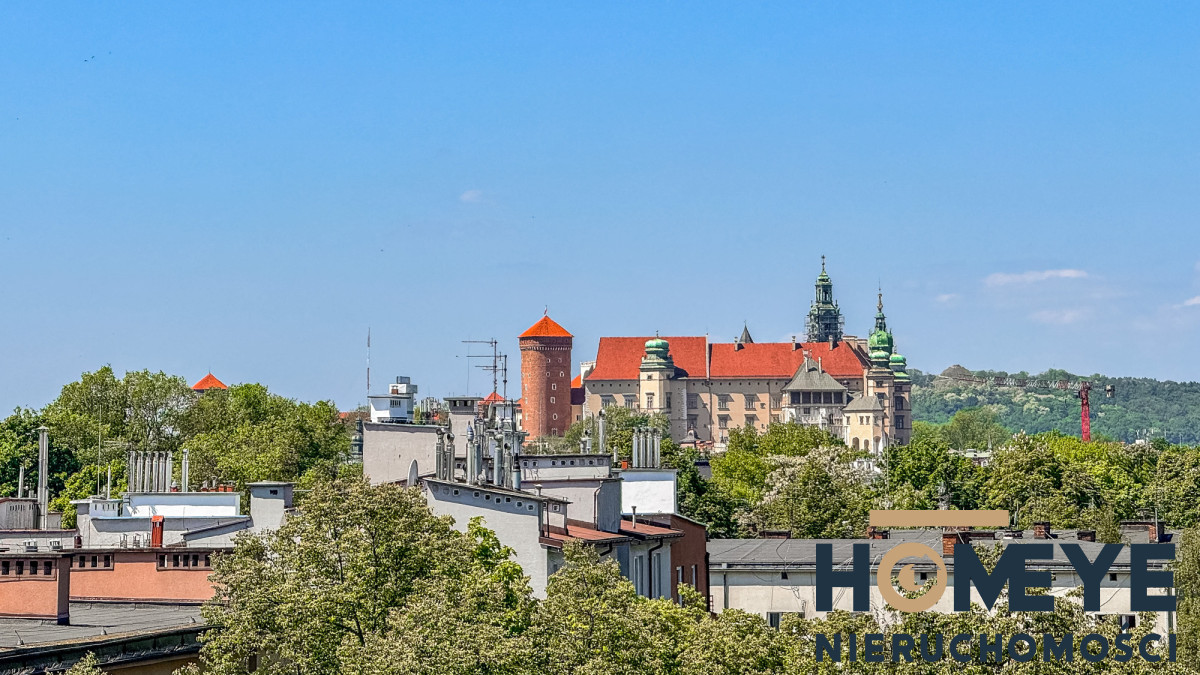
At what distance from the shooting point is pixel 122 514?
2071 inches

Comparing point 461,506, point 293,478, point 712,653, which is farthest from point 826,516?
point 712,653

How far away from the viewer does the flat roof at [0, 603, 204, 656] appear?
1160 inches

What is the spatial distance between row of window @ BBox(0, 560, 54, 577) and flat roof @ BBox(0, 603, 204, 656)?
93cm

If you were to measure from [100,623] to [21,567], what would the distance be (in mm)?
1677

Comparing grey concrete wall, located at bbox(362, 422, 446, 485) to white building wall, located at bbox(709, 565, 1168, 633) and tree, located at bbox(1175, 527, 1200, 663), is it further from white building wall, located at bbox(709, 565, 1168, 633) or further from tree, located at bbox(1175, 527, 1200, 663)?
tree, located at bbox(1175, 527, 1200, 663)

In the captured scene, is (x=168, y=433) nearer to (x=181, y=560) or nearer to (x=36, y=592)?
(x=181, y=560)

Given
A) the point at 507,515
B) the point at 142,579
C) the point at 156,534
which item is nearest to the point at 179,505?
the point at 156,534

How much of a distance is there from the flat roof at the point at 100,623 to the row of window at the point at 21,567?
0.93 metres

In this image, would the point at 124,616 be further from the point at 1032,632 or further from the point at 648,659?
the point at 1032,632

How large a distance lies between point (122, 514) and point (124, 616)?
18538mm

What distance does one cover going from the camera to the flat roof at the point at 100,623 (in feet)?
96.6

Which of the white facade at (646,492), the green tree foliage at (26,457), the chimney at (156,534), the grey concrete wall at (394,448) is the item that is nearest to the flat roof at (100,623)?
the chimney at (156,534)

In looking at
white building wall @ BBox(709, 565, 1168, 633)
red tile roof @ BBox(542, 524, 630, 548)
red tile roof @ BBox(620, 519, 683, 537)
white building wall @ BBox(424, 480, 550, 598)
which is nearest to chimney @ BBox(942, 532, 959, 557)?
white building wall @ BBox(709, 565, 1168, 633)

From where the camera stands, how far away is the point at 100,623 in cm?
3275
